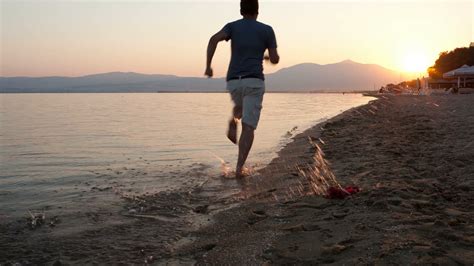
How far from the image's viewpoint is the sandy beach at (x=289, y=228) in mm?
2418

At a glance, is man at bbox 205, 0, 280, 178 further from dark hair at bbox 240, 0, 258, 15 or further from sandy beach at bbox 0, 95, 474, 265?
sandy beach at bbox 0, 95, 474, 265

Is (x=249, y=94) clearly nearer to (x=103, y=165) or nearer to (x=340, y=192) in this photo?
(x=340, y=192)

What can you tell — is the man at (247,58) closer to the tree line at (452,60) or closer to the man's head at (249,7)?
the man's head at (249,7)

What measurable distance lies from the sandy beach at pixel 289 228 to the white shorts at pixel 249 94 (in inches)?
32.2

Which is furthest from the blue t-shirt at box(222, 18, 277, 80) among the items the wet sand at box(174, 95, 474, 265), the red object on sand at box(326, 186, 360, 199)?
the red object on sand at box(326, 186, 360, 199)

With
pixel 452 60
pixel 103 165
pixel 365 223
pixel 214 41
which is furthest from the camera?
pixel 452 60

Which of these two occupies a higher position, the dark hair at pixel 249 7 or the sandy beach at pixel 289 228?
the dark hair at pixel 249 7

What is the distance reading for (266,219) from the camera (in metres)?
3.21

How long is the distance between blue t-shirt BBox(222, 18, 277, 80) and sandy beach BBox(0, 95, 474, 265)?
1328 mm

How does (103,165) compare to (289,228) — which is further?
(103,165)

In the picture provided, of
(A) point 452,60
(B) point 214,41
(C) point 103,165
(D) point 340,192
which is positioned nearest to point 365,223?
(D) point 340,192

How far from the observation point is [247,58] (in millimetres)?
5047

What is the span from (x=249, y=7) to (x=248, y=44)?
1.41ft

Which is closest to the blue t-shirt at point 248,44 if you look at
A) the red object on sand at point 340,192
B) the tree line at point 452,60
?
the red object on sand at point 340,192
